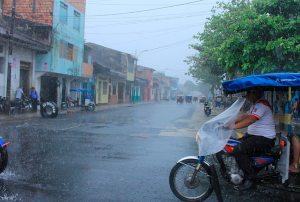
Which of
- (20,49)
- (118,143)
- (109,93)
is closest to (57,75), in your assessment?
(20,49)

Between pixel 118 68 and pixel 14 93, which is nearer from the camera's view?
pixel 14 93

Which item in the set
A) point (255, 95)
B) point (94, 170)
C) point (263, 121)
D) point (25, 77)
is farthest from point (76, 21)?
point (263, 121)

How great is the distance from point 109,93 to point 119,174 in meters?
32.8

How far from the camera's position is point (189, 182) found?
13.3 ft

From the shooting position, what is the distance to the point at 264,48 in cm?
974

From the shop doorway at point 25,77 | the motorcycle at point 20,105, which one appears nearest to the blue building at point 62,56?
the shop doorway at point 25,77

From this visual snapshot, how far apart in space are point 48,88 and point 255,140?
2227 centimetres

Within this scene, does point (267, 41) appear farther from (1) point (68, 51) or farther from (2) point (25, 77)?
(1) point (68, 51)

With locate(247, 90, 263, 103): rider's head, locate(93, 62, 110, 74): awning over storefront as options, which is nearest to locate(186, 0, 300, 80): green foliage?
locate(247, 90, 263, 103): rider's head

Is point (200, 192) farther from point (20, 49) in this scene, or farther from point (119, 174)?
point (20, 49)

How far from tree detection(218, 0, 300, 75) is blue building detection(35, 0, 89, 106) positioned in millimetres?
15053

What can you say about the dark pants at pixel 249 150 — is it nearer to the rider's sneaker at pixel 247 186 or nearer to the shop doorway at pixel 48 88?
the rider's sneaker at pixel 247 186

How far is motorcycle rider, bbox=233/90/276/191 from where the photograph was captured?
393 cm

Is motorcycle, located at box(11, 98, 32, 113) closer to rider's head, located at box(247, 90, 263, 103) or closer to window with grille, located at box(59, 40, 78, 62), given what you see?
window with grille, located at box(59, 40, 78, 62)
